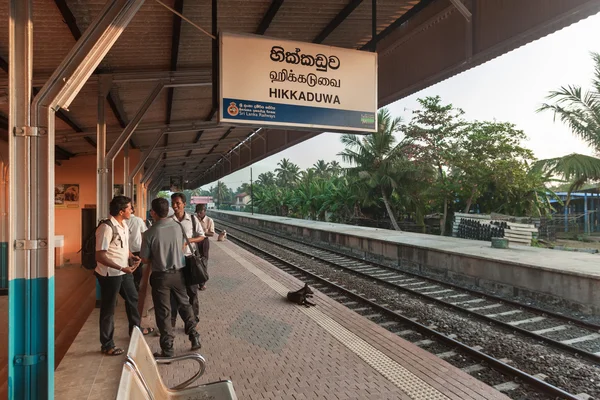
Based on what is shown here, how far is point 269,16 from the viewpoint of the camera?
4.51 m

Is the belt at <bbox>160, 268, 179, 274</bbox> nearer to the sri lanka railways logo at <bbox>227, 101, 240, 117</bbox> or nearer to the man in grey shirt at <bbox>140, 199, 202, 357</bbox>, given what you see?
the man in grey shirt at <bbox>140, 199, 202, 357</bbox>

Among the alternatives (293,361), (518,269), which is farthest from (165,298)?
(518,269)

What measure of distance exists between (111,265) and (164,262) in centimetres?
54

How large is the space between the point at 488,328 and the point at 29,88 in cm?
677

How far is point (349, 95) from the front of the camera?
14.0ft

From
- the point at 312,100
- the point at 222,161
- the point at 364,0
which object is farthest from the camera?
the point at 222,161

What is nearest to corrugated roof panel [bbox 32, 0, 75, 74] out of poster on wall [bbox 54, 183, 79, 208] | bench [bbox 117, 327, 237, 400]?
bench [bbox 117, 327, 237, 400]

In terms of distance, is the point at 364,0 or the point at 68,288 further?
the point at 68,288

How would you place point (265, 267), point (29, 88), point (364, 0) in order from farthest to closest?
point (265, 267)
point (364, 0)
point (29, 88)

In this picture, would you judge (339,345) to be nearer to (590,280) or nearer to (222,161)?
(590,280)

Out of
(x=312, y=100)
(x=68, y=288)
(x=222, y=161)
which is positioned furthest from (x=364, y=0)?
(x=222, y=161)

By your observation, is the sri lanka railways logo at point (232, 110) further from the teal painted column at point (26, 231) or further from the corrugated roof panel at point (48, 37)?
the corrugated roof panel at point (48, 37)

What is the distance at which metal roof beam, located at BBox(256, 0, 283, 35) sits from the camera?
4.29 m

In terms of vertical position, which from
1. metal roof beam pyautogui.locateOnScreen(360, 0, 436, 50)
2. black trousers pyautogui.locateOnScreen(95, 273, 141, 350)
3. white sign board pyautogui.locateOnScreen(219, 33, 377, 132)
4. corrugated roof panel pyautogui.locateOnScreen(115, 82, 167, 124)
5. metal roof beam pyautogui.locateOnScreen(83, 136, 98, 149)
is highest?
metal roof beam pyautogui.locateOnScreen(360, 0, 436, 50)
